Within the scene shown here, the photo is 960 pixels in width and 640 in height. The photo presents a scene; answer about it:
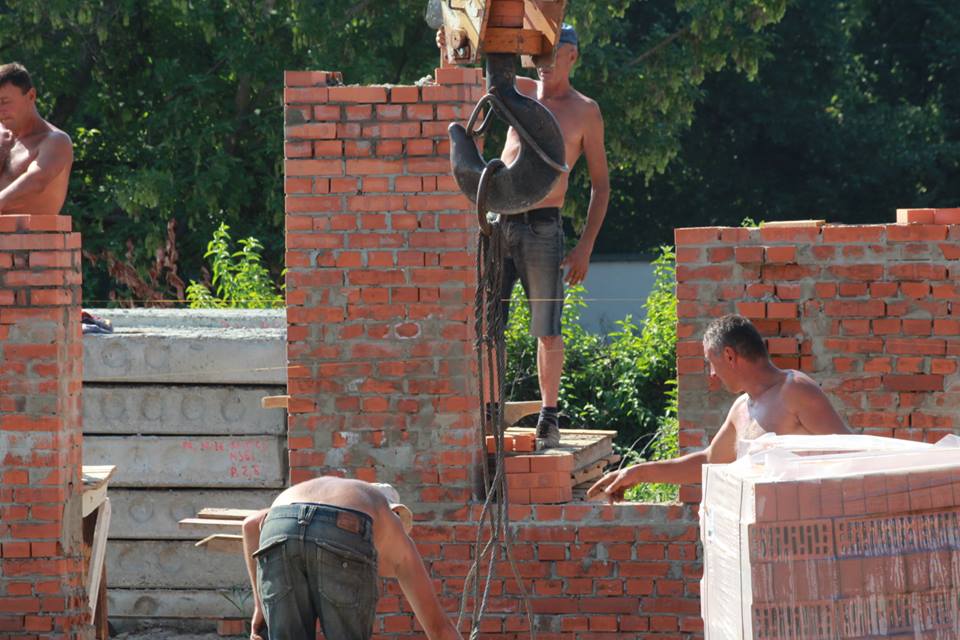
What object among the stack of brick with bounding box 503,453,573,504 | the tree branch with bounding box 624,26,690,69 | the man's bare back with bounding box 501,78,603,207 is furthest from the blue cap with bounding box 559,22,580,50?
the tree branch with bounding box 624,26,690,69

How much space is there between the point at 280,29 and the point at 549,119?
12.8m

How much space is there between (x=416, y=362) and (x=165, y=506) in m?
1.95

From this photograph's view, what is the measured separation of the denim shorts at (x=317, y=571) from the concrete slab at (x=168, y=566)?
2.99 m

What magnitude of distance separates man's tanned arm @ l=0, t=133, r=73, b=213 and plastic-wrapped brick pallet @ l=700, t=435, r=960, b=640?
410 cm

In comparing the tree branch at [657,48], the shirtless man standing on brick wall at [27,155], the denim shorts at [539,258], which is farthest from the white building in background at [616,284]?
the shirtless man standing on brick wall at [27,155]

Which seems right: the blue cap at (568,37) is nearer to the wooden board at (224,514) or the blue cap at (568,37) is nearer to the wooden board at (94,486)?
the wooden board at (224,514)

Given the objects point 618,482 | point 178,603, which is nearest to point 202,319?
point 178,603

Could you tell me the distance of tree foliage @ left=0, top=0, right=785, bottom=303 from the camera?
16.3 m

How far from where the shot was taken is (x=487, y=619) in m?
6.95

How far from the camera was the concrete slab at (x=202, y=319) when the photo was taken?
9.75 meters

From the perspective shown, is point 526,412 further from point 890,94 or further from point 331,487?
point 890,94

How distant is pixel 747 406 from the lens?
585 centimetres

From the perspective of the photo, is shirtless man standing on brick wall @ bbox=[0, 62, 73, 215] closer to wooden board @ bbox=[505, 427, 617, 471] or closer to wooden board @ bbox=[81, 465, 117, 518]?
wooden board @ bbox=[81, 465, 117, 518]

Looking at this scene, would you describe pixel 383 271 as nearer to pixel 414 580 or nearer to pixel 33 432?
pixel 33 432
